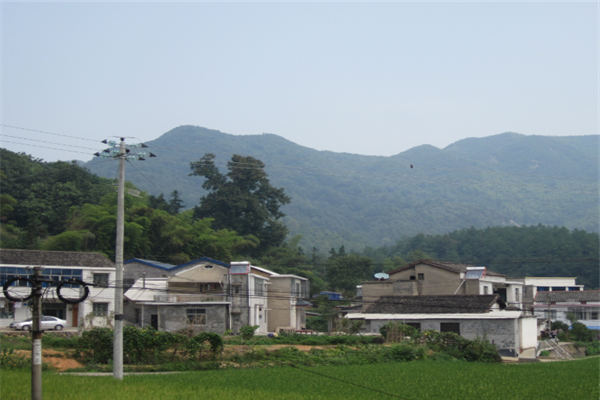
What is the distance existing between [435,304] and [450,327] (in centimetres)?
224

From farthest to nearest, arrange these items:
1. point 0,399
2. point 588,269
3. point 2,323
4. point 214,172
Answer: point 588,269, point 214,172, point 2,323, point 0,399

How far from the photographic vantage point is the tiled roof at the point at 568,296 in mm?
55000

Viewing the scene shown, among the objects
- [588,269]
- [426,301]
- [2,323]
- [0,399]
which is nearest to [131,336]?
[0,399]

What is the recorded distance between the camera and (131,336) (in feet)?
82.1

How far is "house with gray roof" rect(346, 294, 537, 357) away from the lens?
3478cm

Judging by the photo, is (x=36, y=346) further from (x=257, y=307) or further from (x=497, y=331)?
(x=257, y=307)

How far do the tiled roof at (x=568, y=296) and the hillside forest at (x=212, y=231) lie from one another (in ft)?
10.6

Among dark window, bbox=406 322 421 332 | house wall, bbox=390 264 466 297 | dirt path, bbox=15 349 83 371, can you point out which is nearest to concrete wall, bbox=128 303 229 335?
dark window, bbox=406 322 421 332

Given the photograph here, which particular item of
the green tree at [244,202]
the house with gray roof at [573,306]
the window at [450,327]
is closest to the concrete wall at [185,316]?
the window at [450,327]

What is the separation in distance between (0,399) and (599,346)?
43.2 meters

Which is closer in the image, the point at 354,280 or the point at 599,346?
the point at 599,346

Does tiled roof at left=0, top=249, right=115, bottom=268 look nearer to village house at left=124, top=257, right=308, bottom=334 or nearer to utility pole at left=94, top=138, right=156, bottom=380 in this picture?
village house at left=124, top=257, right=308, bottom=334

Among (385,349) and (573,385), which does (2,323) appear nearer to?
(385,349)

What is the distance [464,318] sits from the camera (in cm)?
3562
